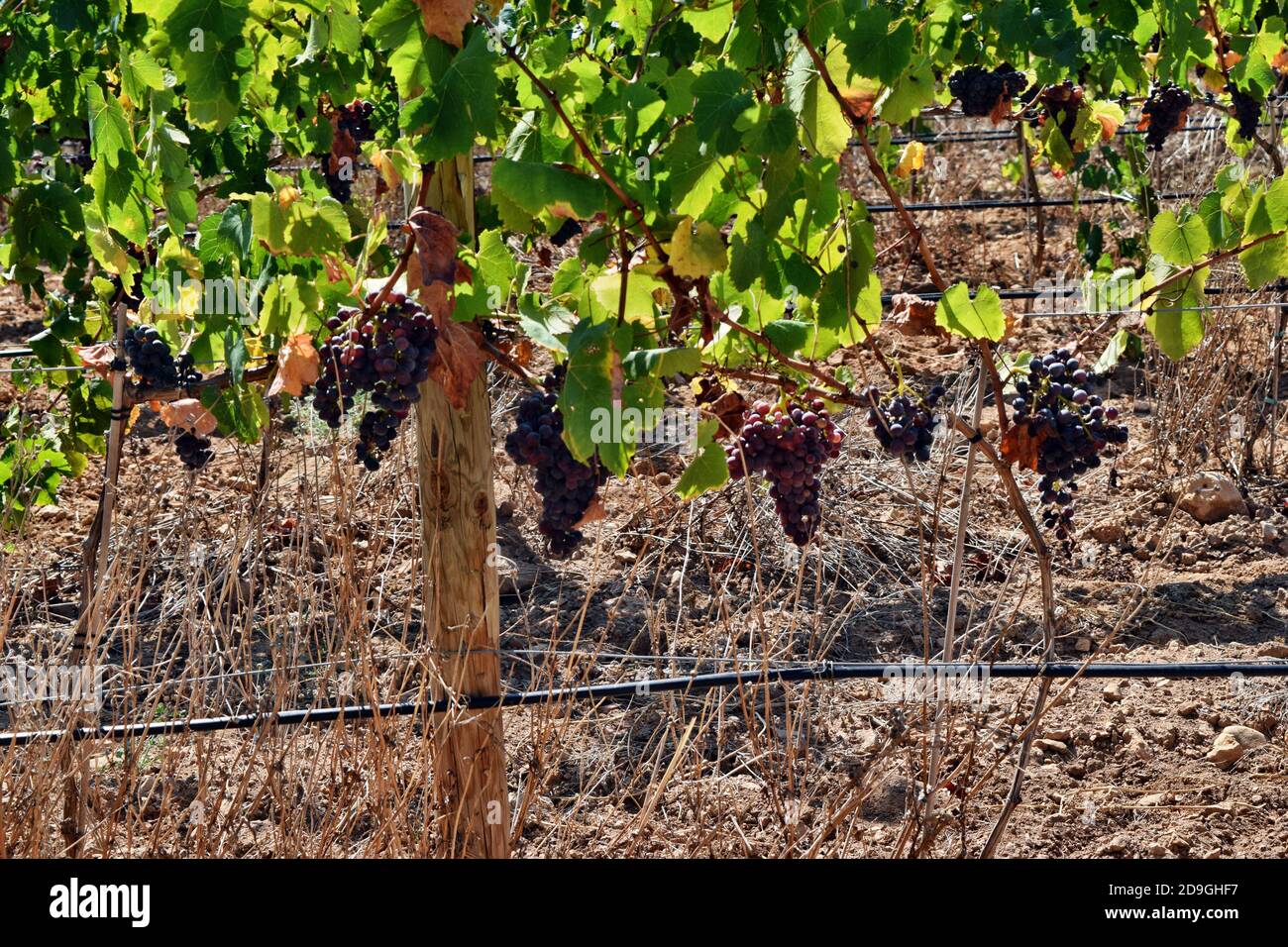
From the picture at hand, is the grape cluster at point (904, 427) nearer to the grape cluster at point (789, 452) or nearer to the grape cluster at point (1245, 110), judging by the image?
the grape cluster at point (789, 452)

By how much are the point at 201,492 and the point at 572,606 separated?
152cm

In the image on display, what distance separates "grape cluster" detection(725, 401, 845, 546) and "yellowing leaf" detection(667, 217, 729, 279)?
292mm

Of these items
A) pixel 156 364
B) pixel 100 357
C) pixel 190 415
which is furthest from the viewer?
pixel 100 357

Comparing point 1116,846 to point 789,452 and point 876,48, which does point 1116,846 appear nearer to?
point 789,452

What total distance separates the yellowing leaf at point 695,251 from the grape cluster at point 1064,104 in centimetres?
193

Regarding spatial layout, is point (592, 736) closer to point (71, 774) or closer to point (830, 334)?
point (71, 774)

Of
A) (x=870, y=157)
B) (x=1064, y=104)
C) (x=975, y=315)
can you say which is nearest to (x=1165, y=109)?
(x=1064, y=104)

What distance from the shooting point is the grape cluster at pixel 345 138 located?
335 centimetres

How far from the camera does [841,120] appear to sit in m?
1.81

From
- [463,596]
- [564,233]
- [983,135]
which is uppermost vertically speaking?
[983,135]

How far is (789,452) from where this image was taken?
1964mm

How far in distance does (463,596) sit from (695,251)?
2.27ft

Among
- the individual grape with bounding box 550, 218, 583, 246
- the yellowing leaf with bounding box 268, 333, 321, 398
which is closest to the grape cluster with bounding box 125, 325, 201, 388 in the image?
the yellowing leaf with bounding box 268, 333, 321, 398
